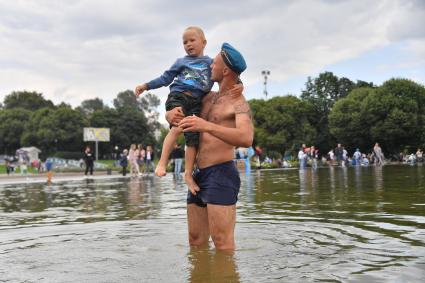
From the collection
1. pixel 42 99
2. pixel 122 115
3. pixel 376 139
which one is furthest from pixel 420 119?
pixel 42 99

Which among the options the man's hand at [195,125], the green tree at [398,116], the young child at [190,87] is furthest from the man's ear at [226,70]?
the green tree at [398,116]

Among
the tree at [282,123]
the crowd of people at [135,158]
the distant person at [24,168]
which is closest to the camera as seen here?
the crowd of people at [135,158]

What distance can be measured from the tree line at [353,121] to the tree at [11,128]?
46.5 metres

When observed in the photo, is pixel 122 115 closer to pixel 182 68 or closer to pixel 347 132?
pixel 347 132

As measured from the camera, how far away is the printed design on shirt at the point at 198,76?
4668 mm

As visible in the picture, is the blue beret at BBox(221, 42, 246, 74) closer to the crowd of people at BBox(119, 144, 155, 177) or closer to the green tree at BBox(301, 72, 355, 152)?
the crowd of people at BBox(119, 144, 155, 177)

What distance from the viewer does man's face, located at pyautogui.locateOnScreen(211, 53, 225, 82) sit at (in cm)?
446

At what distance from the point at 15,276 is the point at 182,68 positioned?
227 cm

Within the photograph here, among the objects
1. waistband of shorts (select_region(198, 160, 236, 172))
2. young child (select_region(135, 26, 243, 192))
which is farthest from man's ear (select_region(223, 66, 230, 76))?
waistband of shorts (select_region(198, 160, 236, 172))

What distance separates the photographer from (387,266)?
390 cm

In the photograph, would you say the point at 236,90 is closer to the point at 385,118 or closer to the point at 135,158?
the point at 135,158

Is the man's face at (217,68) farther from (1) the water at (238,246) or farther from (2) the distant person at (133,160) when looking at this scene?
(2) the distant person at (133,160)

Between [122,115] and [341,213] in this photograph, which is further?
[122,115]

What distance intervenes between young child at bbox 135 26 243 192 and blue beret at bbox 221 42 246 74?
1.18ft
